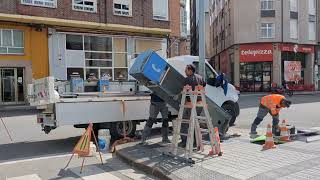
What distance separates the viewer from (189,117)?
9.08 metres

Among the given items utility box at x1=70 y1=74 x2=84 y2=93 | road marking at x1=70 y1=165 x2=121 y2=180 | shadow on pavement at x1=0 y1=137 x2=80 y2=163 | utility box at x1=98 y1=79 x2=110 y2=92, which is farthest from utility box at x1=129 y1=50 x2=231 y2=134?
utility box at x1=98 y1=79 x2=110 y2=92

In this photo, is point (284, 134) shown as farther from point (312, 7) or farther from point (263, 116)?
point (312, 7)

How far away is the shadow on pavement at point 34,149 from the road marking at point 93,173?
2041mm

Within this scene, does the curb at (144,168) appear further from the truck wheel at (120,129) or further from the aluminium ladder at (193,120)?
the truck wheel at (120,129)

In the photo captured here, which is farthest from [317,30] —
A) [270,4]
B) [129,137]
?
[129,137]

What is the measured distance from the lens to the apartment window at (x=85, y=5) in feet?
99.0

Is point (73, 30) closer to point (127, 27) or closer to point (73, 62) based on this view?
point (73, 62)

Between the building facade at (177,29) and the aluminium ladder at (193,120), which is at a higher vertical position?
the building facade at (177,29)

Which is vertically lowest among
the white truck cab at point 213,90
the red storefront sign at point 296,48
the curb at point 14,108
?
the curb at point 14,108

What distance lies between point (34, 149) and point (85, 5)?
21.3 m

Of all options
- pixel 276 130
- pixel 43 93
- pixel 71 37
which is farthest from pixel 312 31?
pixel 43 93

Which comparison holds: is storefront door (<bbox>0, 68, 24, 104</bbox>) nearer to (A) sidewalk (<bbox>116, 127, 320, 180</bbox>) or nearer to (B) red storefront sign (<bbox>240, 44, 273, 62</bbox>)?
(A) sidewalk (<bbox>116, 127, 320, 180</bbox>)

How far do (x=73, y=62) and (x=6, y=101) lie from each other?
524 cm

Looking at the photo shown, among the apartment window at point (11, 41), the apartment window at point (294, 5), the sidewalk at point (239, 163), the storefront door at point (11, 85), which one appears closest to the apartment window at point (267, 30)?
the apartment window at point (294, 5)
